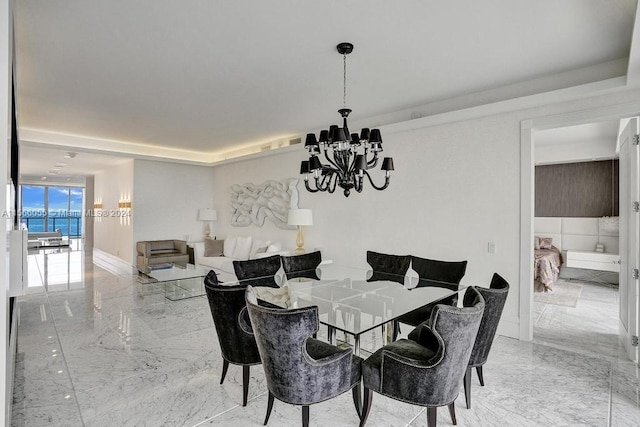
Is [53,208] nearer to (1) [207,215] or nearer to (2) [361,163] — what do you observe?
(1) [207,215]

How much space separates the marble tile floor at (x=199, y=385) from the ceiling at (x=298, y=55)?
2764mm

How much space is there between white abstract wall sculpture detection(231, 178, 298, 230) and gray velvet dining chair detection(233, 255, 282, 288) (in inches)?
99.6

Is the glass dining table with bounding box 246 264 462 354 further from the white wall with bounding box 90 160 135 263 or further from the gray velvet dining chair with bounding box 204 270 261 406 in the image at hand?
the white wall with bounding box 90 160 135 263

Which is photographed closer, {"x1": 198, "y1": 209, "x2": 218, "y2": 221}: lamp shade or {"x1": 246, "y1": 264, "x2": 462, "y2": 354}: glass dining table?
{"x1": 246, "y1": 264, "x2": 462, "y2": 354}: glass dining table

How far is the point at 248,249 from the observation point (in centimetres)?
685

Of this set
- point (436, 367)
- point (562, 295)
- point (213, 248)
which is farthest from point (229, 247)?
point (562, 295)

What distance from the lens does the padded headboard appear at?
6.40m

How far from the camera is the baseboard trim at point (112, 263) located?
7259 mm

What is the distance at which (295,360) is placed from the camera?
184 centimetres

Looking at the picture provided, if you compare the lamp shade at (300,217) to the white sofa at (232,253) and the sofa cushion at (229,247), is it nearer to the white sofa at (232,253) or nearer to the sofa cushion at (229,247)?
the white sofa at (232,253)

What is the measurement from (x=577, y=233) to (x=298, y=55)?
6.83m

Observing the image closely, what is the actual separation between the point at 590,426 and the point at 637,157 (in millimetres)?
2402

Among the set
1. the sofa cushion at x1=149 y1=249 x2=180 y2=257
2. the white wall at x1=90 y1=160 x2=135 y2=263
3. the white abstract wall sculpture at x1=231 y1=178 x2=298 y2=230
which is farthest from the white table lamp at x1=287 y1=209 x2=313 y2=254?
the white wall at x1=90 y1=160 x2=135 y2=263

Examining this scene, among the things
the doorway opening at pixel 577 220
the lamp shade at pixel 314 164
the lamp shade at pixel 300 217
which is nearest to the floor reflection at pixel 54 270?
the lamp shade at pixel 300 217
